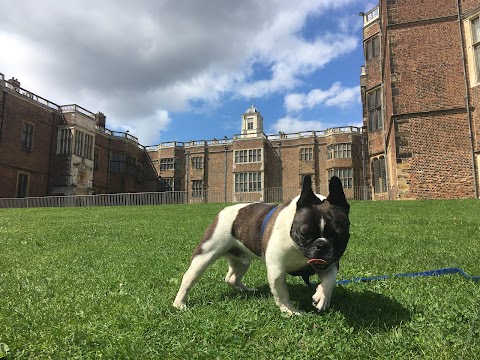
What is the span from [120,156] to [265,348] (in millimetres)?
A: 45818

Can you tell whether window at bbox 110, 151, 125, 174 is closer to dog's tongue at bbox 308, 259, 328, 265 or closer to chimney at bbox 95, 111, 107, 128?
chimney at bbox 95, 111, 107, 128

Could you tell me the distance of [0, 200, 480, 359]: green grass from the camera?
2.62 metres

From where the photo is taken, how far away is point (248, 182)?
45.2m

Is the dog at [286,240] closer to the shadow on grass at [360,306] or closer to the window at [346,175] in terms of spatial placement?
the shadow on grass at [360,306]

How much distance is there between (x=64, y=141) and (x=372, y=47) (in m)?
30.2

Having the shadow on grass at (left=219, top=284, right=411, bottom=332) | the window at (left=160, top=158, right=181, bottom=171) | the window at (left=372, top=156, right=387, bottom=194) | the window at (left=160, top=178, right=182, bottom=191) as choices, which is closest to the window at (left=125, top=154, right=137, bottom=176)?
the window at (left=160, top=158, right=181, bottom=171)

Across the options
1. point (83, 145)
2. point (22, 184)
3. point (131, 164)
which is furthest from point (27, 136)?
point (131, 164)

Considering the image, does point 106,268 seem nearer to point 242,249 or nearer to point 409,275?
point 242,249

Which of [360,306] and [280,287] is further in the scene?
[360,306]

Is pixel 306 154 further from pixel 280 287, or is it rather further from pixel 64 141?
pixel 280 287

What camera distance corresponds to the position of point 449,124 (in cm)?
1773

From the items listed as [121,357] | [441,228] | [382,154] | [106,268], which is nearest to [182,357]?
[121,357]

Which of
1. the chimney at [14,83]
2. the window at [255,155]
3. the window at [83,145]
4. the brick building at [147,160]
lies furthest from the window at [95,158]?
the window at [255,155]

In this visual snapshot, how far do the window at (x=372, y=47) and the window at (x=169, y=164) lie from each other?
2864 cm
